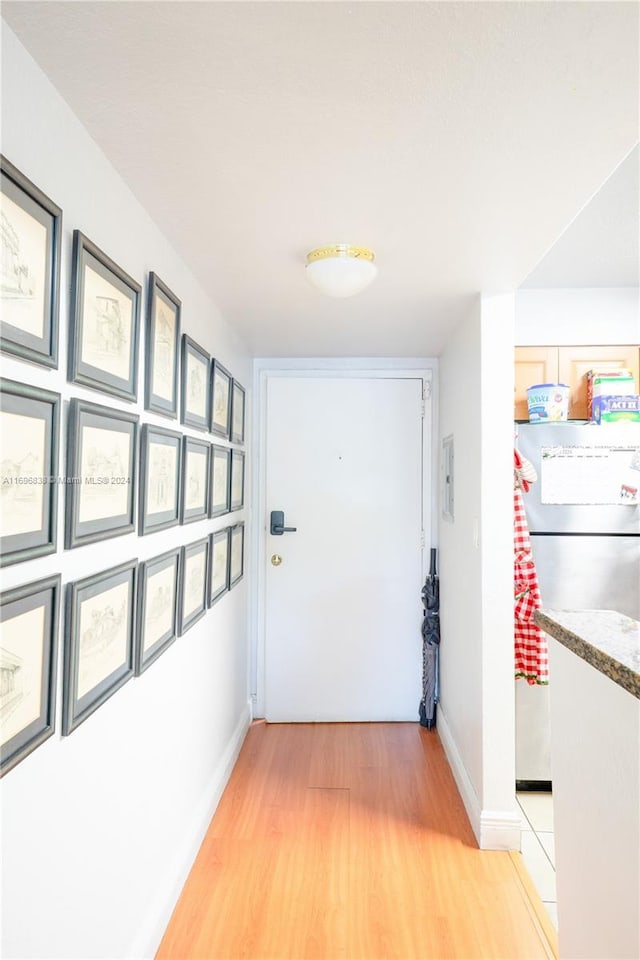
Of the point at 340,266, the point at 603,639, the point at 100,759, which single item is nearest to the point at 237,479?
the point at 340,266

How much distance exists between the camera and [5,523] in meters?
0.92

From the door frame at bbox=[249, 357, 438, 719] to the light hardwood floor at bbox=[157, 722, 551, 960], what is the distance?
65 centimetres

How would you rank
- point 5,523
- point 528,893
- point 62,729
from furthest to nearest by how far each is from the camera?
1. point 528,893
2. point 62,729
3. point 5,523

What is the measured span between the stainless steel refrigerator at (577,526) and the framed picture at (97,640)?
181 cm

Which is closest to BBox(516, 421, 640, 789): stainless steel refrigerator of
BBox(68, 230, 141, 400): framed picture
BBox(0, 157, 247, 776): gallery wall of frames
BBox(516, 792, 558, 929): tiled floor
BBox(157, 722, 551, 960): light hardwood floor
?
BBox(516, 792, 558, 929): tiled floor

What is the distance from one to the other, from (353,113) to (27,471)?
926 millimetres

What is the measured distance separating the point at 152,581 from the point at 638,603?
2089 millimetres

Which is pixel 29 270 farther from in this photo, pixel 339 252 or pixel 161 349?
pixel 339 252

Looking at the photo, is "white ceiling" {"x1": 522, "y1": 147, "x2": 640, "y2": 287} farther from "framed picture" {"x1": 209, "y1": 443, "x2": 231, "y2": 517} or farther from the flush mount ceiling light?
"framed picture" {"x1": 209, "y1": 443, "x2": 231, "y2": 517}

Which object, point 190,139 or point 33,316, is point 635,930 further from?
point 190,139

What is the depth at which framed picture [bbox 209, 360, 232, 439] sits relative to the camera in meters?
2.30

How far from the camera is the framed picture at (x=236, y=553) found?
2.72m

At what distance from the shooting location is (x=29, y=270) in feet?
3.18

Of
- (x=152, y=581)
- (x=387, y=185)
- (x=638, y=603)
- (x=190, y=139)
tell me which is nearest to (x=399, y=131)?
(x=387, y=185)
